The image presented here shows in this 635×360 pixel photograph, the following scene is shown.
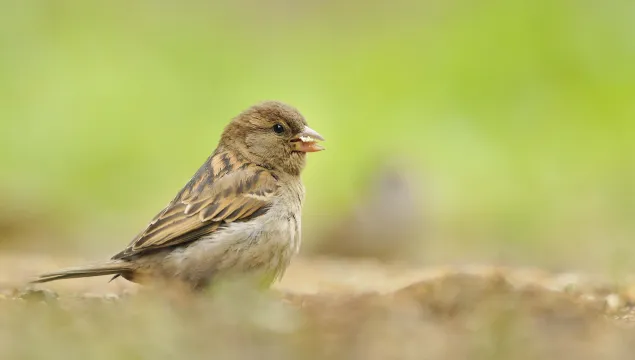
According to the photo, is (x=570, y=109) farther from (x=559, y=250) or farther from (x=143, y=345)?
(x=143, y=345)

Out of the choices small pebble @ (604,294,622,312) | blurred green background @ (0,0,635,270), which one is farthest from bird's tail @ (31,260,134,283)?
blurred green background @ (0,0,635,270)

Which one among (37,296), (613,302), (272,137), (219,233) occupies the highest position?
(272,137)

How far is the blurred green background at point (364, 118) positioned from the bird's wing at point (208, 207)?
4.04 metres

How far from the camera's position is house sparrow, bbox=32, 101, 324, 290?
559 centimetres

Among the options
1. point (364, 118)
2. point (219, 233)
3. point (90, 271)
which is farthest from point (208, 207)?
point (364, 118)

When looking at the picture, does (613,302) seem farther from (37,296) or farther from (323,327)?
(37,296)

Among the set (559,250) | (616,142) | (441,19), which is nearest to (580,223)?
(559,250)

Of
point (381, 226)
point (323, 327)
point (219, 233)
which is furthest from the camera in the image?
point (381, 226)

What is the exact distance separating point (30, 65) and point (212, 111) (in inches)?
90.2

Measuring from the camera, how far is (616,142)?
12.6 meters

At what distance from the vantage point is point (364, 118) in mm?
13617

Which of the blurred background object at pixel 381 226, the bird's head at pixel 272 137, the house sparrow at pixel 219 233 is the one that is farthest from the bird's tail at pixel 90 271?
the blurred background object at pixel 381 226

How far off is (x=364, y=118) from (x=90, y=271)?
827 cm

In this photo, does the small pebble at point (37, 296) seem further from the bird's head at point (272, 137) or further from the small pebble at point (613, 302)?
the small pebble at point (613, 302)
